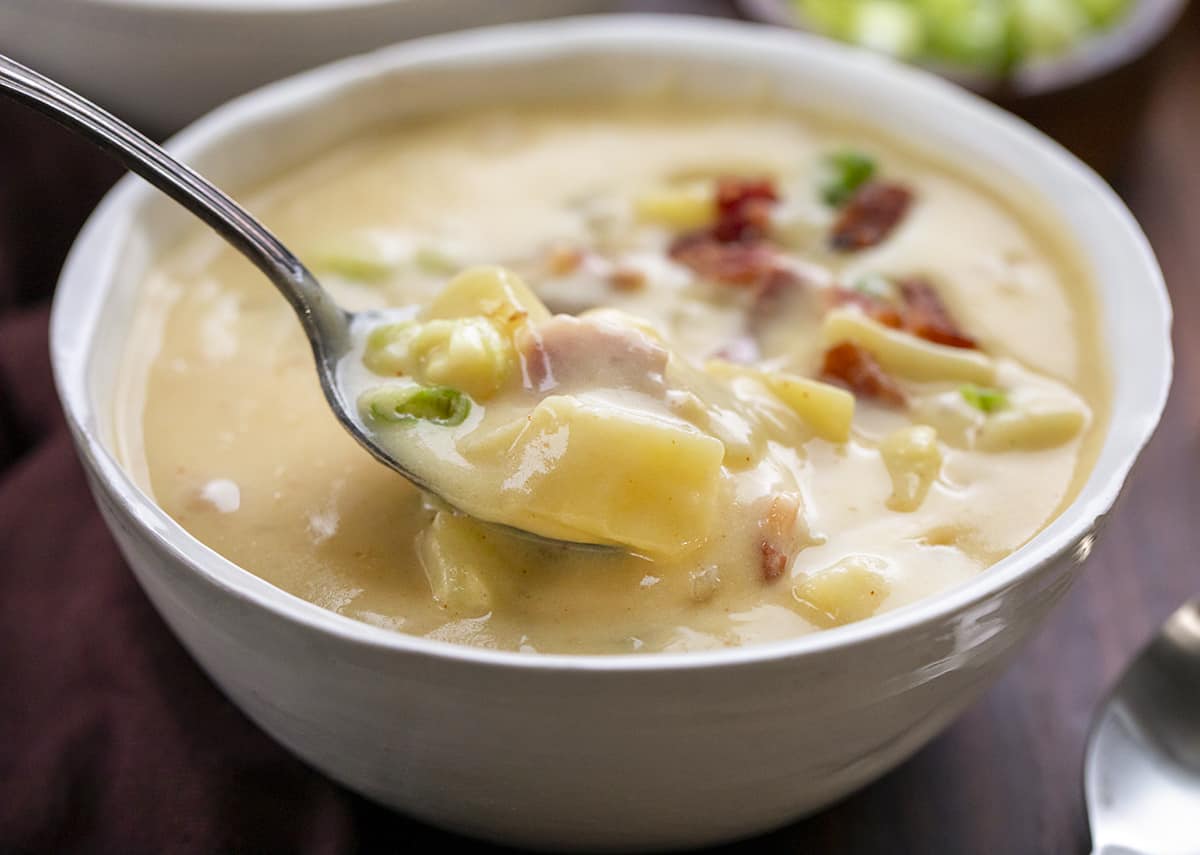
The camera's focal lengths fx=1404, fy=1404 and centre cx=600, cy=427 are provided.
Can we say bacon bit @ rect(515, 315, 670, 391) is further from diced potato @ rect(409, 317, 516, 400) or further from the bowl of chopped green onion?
the bowl of chopped green onion

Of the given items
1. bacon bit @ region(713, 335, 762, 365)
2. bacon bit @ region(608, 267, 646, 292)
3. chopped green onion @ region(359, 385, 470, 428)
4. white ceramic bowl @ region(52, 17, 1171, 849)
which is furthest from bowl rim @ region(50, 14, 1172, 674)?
bacon bit @ region(608, 267, 646, 292)

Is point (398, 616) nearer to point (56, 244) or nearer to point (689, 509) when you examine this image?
point (689, 509)

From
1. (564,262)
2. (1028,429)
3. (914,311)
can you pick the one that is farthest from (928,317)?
(564,262)

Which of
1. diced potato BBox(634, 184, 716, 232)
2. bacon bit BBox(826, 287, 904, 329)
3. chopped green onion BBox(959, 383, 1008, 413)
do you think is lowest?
diced potato BBox(634, 184, 716, 232)

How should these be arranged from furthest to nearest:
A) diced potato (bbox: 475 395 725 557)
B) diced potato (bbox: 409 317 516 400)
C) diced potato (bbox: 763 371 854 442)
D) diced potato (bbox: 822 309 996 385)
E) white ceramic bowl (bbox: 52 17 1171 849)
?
diced potato (bbox: 822 309 996 385) < diced potato (bbox: 763 371 854 442) < diced potato (bbox: 409 317 516 400) < diced potato (bbox: 475 395 725 557) < white ceramic bowl (bbox: 52 17 1171 849)

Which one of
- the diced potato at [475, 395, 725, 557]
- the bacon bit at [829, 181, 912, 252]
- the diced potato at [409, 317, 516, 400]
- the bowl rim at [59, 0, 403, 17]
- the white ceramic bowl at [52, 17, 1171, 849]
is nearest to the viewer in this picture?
the white ceramic bowl at [52, 17, 1171, 849]

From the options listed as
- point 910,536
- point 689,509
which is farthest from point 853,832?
point 689,509
